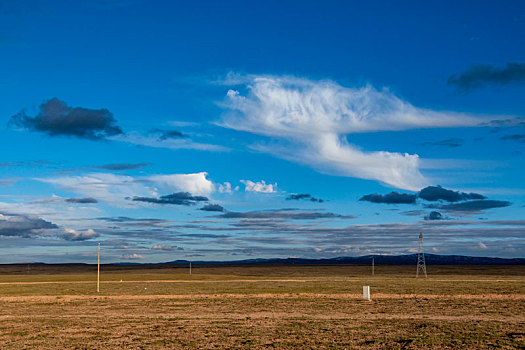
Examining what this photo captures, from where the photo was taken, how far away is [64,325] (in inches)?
1075

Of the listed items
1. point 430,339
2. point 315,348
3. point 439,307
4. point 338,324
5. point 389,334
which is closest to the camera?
point 315,348

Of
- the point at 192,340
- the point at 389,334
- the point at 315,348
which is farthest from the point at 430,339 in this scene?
the point at 192,340

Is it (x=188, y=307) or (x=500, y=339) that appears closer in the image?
(x=500, y=339)

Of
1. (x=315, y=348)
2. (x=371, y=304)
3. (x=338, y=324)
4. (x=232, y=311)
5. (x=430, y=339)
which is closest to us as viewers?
(x=315, y=348)

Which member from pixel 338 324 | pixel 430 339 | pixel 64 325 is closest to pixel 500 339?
pixel 430 339

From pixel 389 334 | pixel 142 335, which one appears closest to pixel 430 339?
pixel 389 334

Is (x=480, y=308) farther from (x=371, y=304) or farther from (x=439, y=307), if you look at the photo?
(x=371, y=304)

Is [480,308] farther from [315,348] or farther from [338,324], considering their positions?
[315,348]

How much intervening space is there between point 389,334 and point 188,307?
60.6ft

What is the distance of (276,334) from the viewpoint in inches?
925

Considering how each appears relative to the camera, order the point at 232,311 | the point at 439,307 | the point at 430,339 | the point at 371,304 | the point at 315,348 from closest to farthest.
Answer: the point at 315,348 < the point at 430,339 < the point at 232,311 < the point at 439,307 < the point at 371,304

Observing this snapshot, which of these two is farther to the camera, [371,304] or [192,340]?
[371,304]

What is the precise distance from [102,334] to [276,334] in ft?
25.6

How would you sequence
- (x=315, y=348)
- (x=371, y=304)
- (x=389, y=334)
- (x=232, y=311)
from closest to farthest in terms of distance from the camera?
(x=315, y=348) → (x=389, y=334) → (x=232, y=311) → (x=371, y=304)
